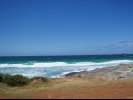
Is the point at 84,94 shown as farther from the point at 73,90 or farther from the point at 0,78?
the point at 0,78

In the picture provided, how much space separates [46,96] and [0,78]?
5425mm

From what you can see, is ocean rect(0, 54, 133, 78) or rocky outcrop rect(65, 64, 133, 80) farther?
ocean rect(0, 54, 133, 78)

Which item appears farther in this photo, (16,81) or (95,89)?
(16,81)

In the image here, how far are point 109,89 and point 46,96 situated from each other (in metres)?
2.83

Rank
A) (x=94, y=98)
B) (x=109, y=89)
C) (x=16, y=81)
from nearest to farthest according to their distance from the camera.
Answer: (x=94, y=98) → (x=109, y=89) → (x=16, y=81)

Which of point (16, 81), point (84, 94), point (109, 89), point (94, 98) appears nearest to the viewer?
point (94, 98)

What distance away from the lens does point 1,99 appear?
33.1 ft

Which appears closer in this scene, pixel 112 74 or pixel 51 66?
pixel 112 74

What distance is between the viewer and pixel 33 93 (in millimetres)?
11125

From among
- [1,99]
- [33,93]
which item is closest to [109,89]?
[33,93]

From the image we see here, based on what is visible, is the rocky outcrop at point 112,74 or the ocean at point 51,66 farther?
the ocean at point 51,66

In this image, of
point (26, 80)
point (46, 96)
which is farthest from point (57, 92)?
point (26, 80)

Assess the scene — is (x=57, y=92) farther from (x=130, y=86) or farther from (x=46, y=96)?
(x=130, y=86)

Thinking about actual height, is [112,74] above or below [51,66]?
above
